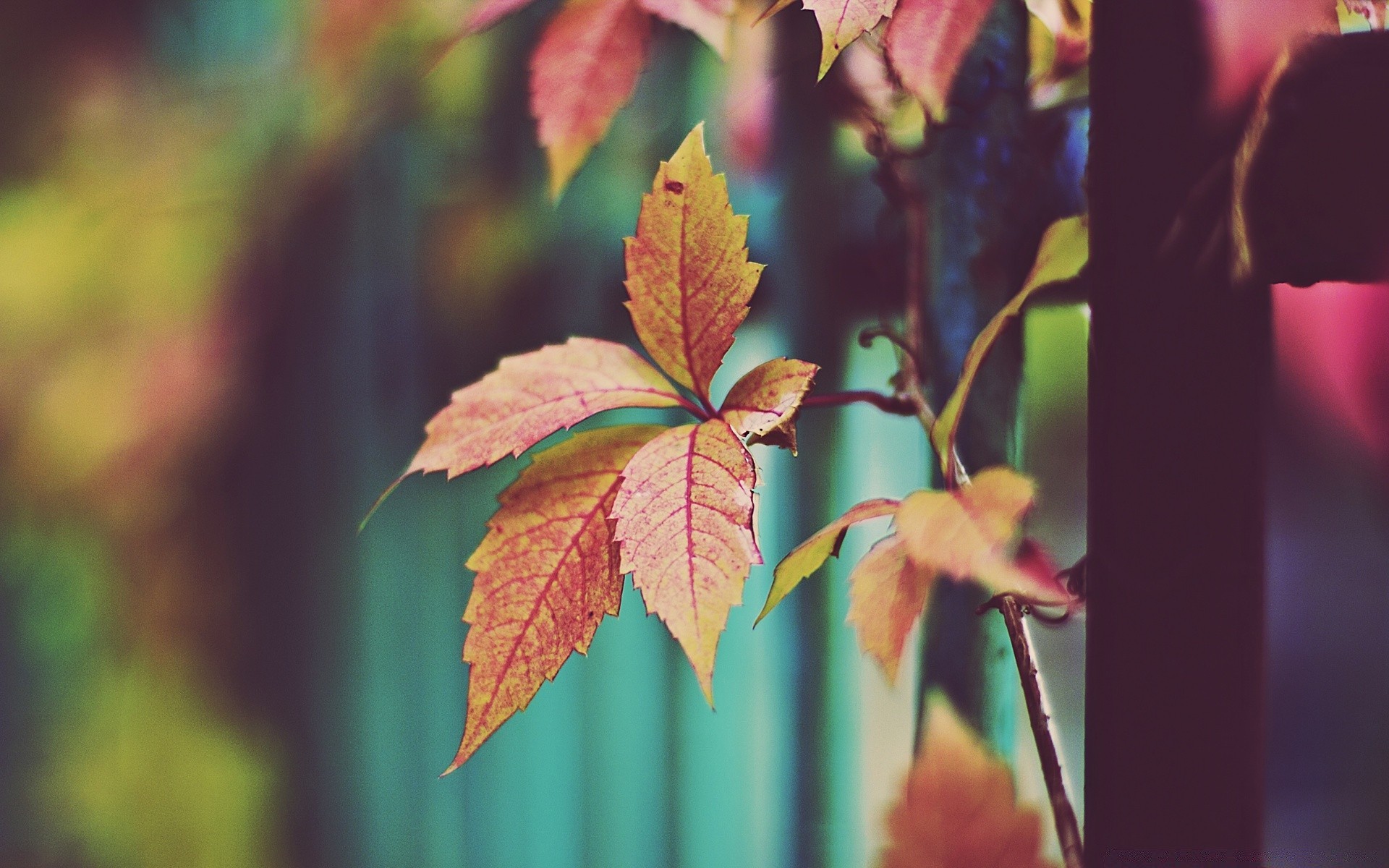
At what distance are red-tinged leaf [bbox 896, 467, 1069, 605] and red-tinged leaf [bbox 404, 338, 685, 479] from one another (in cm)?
10

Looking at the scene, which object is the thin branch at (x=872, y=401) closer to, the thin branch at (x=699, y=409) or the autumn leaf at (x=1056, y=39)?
the thin branch at (x=699, y=409)

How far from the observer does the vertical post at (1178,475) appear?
27cm

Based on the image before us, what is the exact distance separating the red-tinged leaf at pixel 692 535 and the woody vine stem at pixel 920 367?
128mm

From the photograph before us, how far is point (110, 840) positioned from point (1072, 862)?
29.7 inches

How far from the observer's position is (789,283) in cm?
58

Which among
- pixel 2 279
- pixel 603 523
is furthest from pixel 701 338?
pixel 2 279

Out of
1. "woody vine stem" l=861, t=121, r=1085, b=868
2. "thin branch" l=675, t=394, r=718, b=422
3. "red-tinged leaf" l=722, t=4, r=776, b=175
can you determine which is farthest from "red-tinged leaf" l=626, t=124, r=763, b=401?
"red-tinged leaf" l=722, t=4, r=776, b=175

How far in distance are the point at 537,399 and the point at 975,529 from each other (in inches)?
6.4

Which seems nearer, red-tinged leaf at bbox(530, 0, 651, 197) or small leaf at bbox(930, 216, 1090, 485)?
small leaf at bbox(930, 216, 1090, 485)

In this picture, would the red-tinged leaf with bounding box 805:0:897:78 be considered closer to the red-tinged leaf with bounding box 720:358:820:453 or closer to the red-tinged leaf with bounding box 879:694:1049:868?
the red-tinged leaf with bounding box 720:358:820:453

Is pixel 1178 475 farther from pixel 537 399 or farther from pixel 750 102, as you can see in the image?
pixel 750 102

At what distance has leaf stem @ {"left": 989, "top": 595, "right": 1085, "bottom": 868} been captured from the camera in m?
0.31

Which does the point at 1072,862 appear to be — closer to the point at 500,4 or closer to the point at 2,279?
the point at 500,4

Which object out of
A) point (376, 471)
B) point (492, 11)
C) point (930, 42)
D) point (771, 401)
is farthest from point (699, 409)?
point (376, 471)
